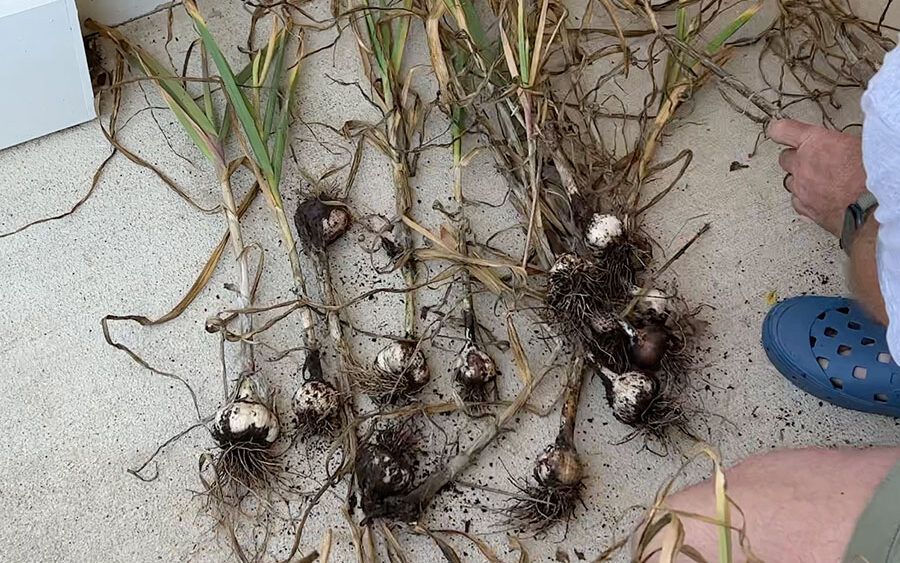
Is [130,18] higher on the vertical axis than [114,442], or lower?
higher

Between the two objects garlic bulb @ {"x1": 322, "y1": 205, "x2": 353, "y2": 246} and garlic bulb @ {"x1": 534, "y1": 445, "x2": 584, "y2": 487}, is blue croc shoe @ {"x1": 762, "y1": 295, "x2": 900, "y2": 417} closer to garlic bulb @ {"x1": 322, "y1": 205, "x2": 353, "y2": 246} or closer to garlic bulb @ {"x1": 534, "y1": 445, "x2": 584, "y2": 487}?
garlic bulb @ {"x1": 534, "y1": 445, "x2": 584, "y2": 487}

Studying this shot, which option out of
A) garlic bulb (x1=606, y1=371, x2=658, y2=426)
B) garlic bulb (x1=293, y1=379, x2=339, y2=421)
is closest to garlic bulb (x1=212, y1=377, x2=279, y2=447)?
garlic bulb (x1=293, y1=379, x2=339, y2=421)

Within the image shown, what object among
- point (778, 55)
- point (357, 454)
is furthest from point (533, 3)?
point (357, 454)

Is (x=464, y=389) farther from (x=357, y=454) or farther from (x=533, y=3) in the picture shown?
(x=533, y=3)

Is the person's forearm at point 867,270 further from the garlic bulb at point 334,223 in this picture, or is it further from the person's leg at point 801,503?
the garlic bulb at point 334,223

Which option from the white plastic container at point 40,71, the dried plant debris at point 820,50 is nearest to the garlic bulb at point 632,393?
the dried plant debris at point 820,50
